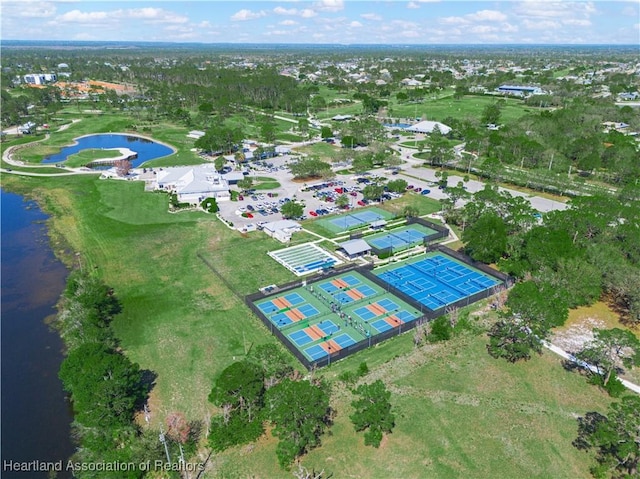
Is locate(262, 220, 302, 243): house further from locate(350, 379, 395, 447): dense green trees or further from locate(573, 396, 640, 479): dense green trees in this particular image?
locate(573, 396, 640, 479): dense green trees

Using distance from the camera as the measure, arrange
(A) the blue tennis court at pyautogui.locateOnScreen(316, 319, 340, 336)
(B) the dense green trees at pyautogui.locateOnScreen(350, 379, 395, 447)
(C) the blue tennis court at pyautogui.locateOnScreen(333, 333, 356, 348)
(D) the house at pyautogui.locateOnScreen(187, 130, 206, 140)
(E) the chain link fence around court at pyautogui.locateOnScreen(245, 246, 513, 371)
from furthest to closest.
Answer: (D) the house at pyautogui.locateOnScreen(187, 130, 206, 140), (A) the blue tennis court at pyautogui.locateOnScreen(316, 319, 340, 336), (C) the blue tennis court at pyautogui.locateOnScreen(333, 333, 356, 348), (E) the chain link fence around court at pyautogui.locateOnScreen(245, 246, 513, 371), (B) the dense green trees at pyautogui.locateOnScreen(350, 379, 395, 447)

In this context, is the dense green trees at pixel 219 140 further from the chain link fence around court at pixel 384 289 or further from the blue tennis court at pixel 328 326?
the blue tennis court at pixel 328 326

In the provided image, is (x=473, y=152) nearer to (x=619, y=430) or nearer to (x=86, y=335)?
(x=619, y=430)

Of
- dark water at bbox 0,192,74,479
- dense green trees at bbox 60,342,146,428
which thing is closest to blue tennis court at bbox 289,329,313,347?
dense green trees at bbox 60,342,146,428

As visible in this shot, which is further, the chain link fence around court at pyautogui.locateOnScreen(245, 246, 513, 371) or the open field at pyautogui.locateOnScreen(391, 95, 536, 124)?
the open field at pyautogui.locateOnScreen(391, 95, 536, 124)

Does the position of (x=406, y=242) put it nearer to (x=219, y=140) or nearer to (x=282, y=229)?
(x=282, y=229)

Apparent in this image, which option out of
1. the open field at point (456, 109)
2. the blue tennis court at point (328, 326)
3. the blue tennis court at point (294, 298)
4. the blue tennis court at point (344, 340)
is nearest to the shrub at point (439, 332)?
the blue tennis court at point (344, 340)
